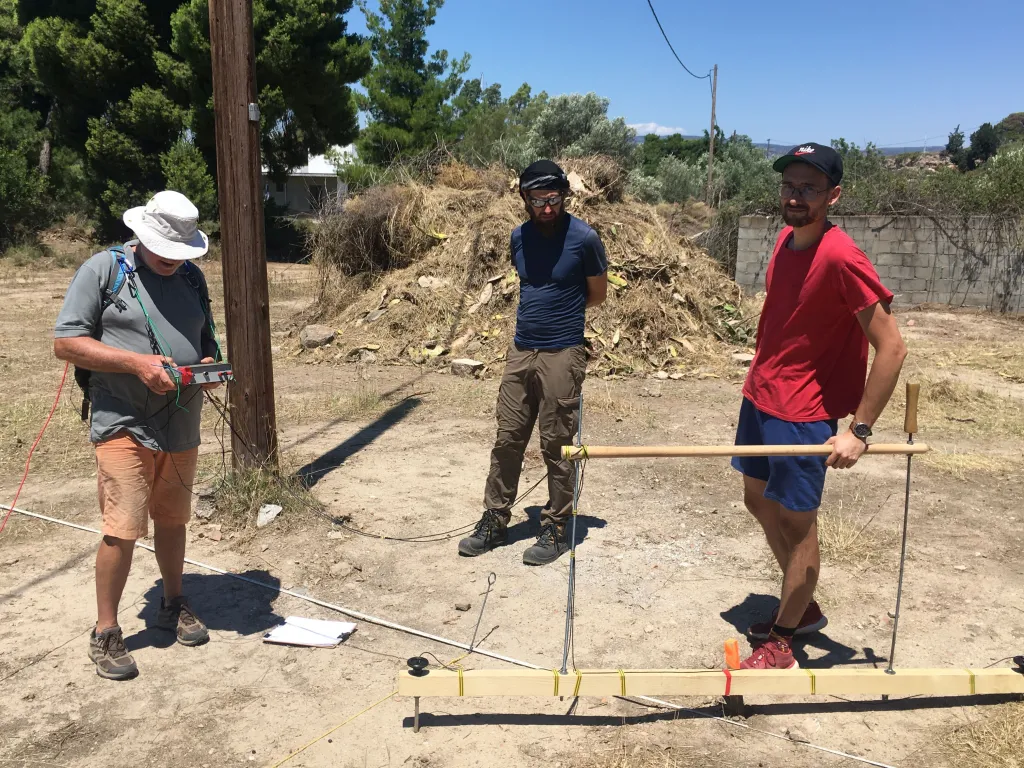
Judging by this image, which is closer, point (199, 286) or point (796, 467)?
point (796, 467)

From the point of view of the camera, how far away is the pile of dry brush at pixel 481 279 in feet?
33.4

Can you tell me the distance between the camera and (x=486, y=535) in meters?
4.69

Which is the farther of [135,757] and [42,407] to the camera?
[42,407]

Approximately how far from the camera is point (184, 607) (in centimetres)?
372

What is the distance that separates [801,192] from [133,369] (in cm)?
262

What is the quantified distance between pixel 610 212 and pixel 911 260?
21.5 ft

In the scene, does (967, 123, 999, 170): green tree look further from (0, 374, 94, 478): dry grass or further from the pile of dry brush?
(0, 374, 94, 478): dry grass

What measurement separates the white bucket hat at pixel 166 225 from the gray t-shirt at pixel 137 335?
0.12 m

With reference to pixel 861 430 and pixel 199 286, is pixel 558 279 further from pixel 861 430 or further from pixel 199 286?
pixel 861 430

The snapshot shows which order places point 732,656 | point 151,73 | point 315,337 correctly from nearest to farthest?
1. point 732,656
2. point 315,337
3. point 151,73

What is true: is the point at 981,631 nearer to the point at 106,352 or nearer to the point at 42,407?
the point at 106,352

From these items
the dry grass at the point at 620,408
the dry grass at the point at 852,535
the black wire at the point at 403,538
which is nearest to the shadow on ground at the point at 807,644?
the dry grass at the point at 852,535

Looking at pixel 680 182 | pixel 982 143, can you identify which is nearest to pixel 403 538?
pixel 680 182

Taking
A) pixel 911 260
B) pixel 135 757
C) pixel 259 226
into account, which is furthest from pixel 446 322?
pixel 911 260
